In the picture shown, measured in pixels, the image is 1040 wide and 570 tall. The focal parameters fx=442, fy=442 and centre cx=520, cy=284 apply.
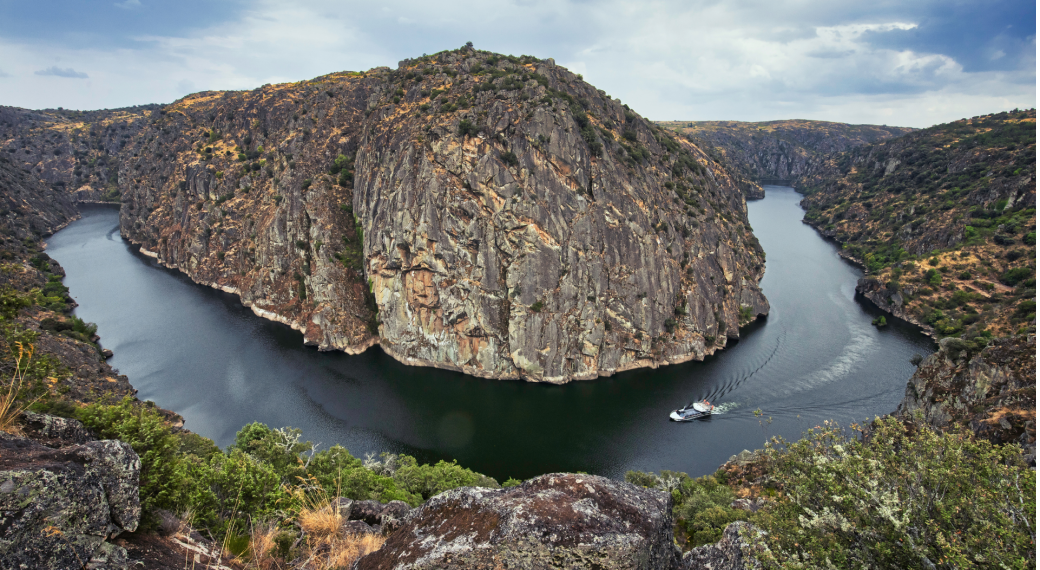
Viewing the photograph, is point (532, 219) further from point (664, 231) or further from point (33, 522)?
point (33, 522)

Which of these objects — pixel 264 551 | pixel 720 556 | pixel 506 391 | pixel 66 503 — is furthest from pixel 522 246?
pixel 66 503

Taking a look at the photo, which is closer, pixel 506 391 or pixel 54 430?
pixel 54 430

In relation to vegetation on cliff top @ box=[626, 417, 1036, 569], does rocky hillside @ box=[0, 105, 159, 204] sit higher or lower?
higher

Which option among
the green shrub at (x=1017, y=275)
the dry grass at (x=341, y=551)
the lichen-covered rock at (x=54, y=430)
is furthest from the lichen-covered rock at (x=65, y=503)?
the green shrub at (x=1017, y=275)

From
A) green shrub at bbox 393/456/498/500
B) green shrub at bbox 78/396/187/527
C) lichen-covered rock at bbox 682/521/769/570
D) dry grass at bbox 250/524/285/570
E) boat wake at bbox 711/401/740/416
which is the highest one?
green shrub at bbox 78/396/187/527

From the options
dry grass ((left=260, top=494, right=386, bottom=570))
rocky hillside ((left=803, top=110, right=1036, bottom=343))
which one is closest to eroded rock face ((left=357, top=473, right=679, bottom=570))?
dry grass ((left=260, top=494, right=386, bottom=570))

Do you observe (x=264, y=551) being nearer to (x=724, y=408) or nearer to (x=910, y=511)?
(x=910, y=511)

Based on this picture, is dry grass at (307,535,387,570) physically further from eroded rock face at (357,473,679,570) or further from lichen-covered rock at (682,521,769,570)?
lichen-covered rock at (682,521,769,570)
